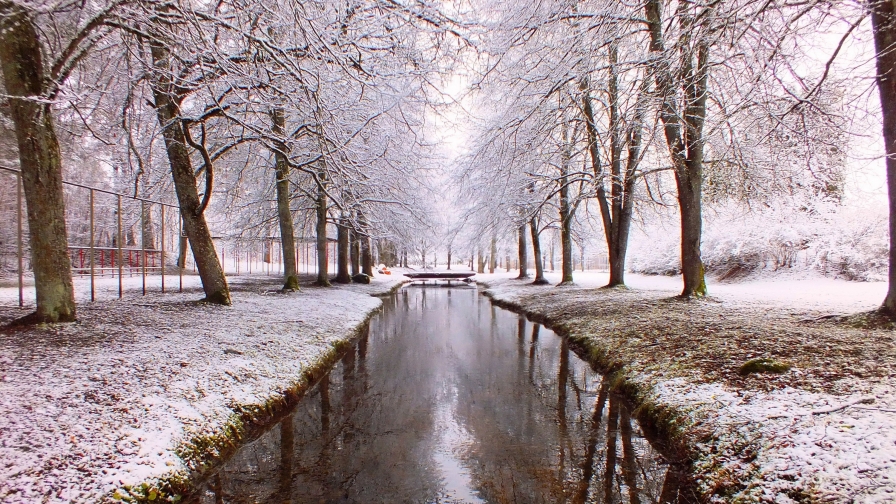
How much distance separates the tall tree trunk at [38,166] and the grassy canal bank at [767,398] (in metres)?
7.35

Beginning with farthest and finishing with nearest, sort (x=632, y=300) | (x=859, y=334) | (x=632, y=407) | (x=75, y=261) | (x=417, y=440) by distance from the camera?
(x=75, y=261) → (x=632, y=300) → (x=859, y=334) → (x=632, y=407) → (x=417, y=440)

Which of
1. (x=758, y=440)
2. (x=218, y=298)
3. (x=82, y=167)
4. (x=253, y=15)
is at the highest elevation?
(x=82, y=167)

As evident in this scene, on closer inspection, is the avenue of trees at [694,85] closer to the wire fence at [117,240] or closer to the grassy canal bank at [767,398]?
the grassy canal bank at [767,398]

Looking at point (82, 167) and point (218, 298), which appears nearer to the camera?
point (218, 298)

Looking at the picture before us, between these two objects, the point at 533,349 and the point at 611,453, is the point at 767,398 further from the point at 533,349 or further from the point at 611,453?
the point at 533,349

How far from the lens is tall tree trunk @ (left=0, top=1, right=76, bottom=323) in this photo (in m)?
5.19

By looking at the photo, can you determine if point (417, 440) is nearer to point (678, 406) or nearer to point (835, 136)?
point (678, 406)

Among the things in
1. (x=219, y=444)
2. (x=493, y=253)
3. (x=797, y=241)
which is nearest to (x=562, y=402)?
(x=219, y=444)

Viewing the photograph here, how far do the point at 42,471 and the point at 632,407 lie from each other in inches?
202

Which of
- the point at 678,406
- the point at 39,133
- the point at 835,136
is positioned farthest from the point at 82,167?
the point at 835,136

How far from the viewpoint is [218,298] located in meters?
8.45

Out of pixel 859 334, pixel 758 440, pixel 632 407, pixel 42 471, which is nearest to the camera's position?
pixel 42 471

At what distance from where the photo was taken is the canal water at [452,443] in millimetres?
3127

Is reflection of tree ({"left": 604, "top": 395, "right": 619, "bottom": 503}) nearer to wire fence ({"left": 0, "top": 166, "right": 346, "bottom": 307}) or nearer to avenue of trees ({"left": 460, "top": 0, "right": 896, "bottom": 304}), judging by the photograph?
avenue of trees ({"left": 460, "top": 0, "right": 896, "bottom": 304})
